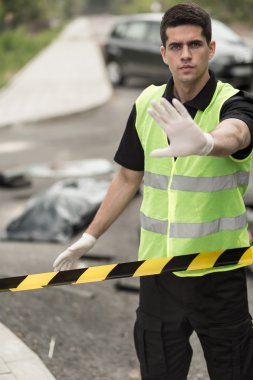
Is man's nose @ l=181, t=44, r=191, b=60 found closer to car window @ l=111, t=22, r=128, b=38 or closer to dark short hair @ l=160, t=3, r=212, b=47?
dark short hair @ l=160, t=3, r=212, b=47

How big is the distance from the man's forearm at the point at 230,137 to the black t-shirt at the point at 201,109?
55mm

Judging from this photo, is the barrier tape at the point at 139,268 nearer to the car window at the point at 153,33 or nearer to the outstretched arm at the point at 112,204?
the outstretched arm at the point at 112,204

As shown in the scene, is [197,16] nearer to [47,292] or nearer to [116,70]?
[47,292]

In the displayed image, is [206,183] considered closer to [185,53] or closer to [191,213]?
[191,213]

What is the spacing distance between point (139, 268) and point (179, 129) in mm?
924

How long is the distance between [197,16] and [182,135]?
687mm

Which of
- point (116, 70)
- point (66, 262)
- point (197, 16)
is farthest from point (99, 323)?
point (116, 70)

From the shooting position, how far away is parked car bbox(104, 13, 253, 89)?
21.0 meters

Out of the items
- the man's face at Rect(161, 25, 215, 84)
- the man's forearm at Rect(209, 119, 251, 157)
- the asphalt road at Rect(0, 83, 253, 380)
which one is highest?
the man's face at Rect(161, 25, 215, 84)

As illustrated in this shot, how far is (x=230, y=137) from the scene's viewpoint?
3.45m

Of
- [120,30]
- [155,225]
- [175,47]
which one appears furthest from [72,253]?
[120,30]

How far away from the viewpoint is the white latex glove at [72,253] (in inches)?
164

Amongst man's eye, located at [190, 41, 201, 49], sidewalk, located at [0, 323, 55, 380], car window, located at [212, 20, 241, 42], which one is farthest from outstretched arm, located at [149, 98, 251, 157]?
car window, located at [212, 20, 241, 42]

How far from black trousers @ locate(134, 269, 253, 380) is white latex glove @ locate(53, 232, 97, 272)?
324 millimetres
